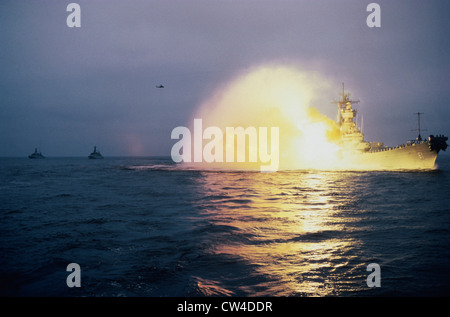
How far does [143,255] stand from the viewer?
8.39m

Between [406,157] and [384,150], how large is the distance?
457cm

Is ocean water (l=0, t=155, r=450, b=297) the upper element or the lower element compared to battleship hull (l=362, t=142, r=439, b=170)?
lower

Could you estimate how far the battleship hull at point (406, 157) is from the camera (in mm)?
56281

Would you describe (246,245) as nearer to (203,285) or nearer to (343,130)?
(203,285)

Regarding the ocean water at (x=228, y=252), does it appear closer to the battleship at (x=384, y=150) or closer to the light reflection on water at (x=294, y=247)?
the light reflection on water at (x=294, y=247)

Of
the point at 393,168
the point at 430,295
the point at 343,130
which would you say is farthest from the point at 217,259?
the point at 343,130

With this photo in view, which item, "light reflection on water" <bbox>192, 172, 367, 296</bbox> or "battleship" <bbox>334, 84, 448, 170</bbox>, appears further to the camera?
"battleship" <bbox>334, 84, 448, 170</bbox>

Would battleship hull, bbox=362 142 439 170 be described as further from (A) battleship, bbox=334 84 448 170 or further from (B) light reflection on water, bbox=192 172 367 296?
(B) light reflection on water, bbox=192 172 367 296

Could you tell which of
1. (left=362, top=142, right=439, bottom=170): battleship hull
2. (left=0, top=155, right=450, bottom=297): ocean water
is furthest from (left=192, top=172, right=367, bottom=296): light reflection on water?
(left=362, top=142, right=439, bottom=170): battleship hull

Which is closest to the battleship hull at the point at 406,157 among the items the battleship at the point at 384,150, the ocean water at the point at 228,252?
the battleship at the point at 384,150

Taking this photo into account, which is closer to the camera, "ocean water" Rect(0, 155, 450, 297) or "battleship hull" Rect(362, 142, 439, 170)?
"ocean water" Rect(0, 155, 450, 297)

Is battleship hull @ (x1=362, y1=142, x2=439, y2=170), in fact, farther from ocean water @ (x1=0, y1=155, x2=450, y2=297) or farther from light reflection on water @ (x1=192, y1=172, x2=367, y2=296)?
light reflection on water @ (x1=192, y1=172, x2=367, y2=296)

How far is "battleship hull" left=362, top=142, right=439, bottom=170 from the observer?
185 ft
